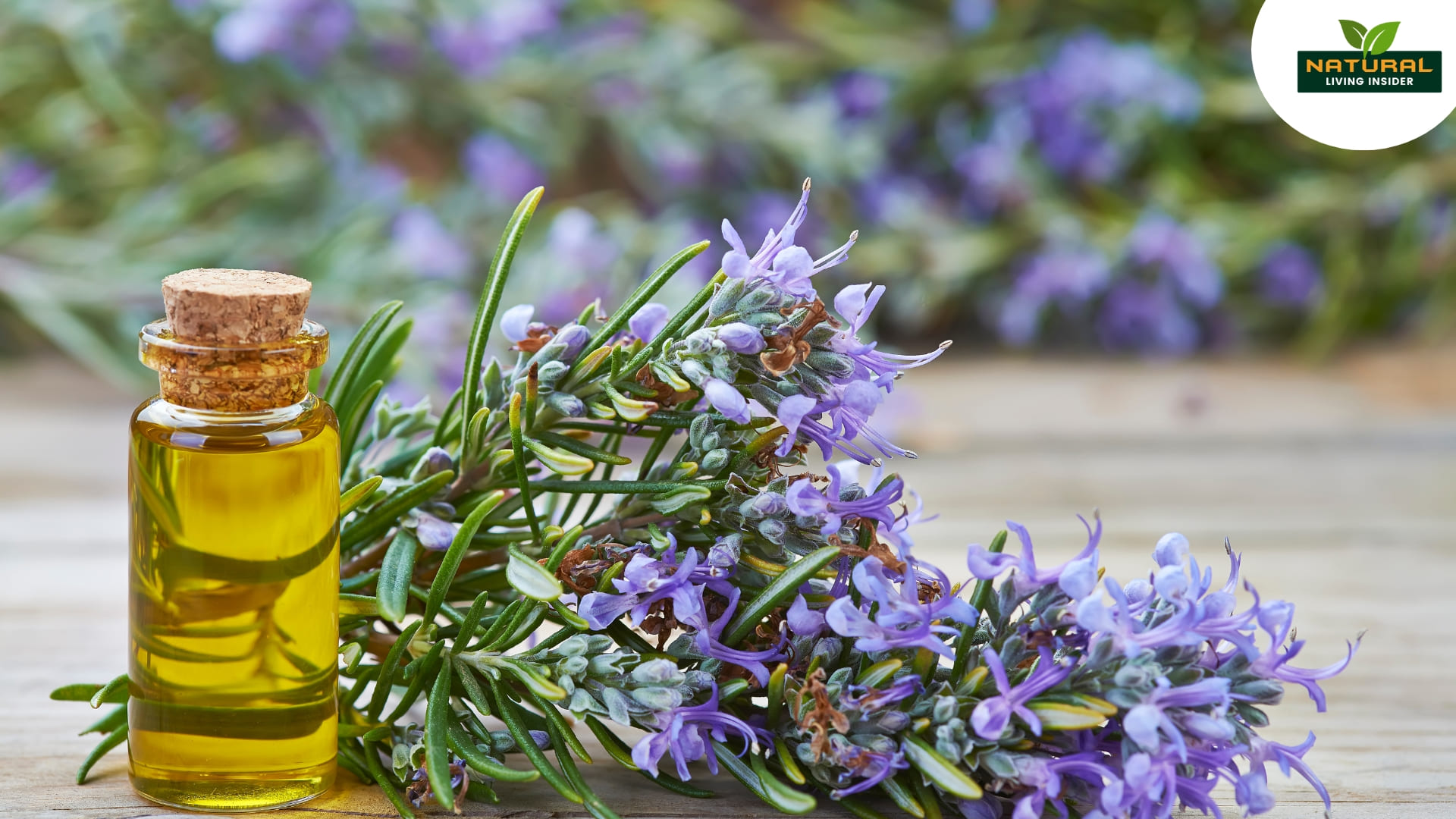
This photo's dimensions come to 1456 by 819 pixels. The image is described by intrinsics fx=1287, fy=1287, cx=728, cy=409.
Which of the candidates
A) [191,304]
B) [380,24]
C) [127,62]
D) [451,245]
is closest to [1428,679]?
[191,304]

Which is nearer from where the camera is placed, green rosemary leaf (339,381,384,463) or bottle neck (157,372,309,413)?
bottle neck (157,372,309,413)

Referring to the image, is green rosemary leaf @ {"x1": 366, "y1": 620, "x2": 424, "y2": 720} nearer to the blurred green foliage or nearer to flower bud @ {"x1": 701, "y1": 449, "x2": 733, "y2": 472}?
flower bud @ {"x1": 701, "y1": 449, "x2": 733, "y2": 472}

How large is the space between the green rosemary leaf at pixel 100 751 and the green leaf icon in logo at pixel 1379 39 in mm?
1225

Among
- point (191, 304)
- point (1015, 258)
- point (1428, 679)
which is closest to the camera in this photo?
point (191, 304)

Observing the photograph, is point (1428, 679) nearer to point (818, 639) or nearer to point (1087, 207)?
point (818, 639)

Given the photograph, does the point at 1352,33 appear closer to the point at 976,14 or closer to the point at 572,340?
the point at 976,14

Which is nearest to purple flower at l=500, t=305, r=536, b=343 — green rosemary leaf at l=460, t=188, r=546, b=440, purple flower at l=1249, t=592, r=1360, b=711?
green rosemary leaf at l=460, t=188, r=546, b=440

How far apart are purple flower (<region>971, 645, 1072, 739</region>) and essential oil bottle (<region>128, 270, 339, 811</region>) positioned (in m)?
0.27

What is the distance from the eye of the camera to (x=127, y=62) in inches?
58.0

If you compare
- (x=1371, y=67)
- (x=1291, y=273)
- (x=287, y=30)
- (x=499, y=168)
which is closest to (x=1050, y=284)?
(x=1291, y=273)

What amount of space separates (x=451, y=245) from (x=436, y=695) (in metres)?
0.99

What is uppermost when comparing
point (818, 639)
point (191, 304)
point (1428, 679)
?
point (191, 304)

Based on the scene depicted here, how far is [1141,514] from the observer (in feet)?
3.83

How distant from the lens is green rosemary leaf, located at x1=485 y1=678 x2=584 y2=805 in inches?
20.7
